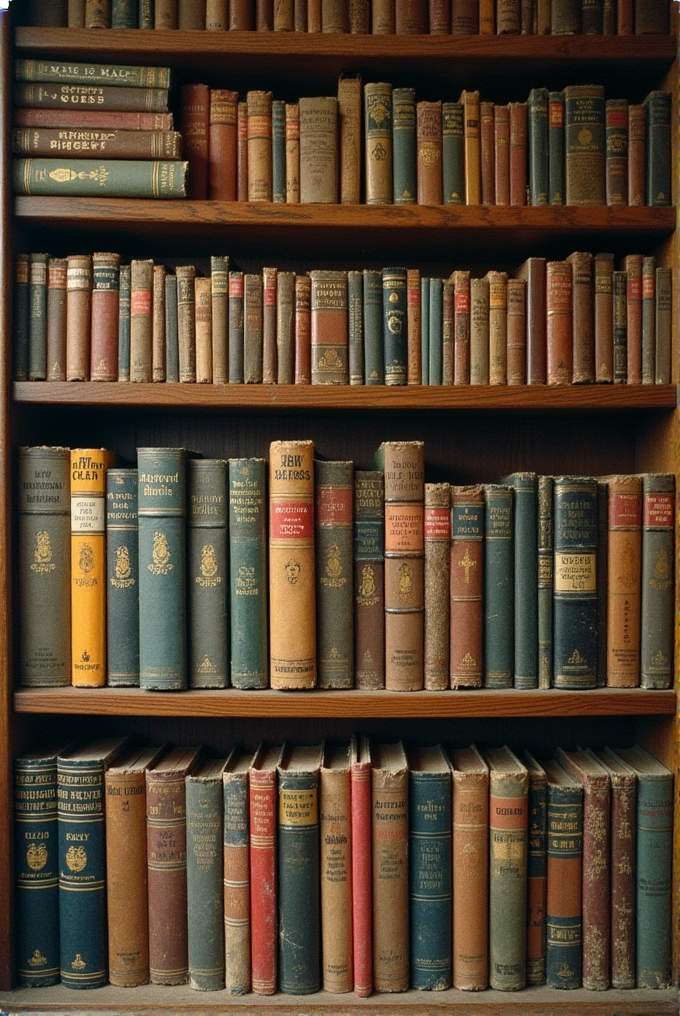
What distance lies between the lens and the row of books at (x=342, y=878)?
1241mm

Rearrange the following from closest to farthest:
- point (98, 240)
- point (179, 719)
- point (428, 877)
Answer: point (428, 877)
point (98, 240)
point (179, 719)

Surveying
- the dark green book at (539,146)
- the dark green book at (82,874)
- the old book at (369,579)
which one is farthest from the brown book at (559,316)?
the dark green book at (82,874)

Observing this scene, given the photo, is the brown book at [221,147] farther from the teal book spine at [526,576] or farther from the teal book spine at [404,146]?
the teal book spine at [526,576]

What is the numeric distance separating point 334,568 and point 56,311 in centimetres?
62

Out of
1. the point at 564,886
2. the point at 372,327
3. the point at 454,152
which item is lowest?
the point at 564,886

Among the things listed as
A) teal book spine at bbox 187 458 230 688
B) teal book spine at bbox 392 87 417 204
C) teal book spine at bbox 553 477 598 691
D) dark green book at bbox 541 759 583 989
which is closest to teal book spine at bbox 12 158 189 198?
teal book spine at bbox 392 87 417 204

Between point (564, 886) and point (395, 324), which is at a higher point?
point (395, 324)

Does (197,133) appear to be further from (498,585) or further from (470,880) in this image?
(470,880)

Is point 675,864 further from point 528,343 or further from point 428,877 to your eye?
point 528,343

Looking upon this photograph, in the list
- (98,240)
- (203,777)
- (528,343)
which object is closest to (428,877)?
(203,777)

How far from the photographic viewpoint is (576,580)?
1.28 metres

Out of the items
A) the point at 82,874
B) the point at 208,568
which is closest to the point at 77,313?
the point at 208,568

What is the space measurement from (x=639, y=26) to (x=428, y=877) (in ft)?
4.67

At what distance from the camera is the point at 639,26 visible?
1.27 m
